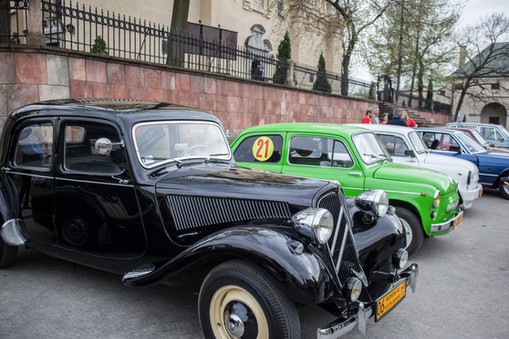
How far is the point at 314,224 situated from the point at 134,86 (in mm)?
7403

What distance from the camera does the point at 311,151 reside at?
19.0 ft

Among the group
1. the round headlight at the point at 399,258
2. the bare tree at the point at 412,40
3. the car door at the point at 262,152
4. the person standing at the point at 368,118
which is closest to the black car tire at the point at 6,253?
the car door at the point at 262,152

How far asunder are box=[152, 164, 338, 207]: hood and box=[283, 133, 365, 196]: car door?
6.95 feet

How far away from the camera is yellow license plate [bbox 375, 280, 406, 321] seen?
2.89 metres

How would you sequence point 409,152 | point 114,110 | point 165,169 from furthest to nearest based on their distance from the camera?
point 409,152 < point 114,110 < point 165,169

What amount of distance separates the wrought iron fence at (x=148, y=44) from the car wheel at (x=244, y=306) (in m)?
7.11

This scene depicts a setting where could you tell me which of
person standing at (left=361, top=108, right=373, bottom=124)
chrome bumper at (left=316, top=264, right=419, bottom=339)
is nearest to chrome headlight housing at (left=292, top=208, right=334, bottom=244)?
chrome bumper at (left=316, top=264, right=419, bottom=339)

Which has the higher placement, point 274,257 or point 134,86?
point 134,86

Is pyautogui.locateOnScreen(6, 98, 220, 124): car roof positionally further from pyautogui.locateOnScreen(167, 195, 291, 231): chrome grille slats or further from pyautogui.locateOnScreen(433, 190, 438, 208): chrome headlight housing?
pyautogui.locateOnScreen(433, 190, 438, 208): chrome headlight housing

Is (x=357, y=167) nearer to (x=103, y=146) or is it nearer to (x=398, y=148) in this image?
(x=398, y=148)

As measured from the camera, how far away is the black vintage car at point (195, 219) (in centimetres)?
270

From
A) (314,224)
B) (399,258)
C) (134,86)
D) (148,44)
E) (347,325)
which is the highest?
(148,44)

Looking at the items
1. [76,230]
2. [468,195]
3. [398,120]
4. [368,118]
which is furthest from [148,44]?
[76,230]

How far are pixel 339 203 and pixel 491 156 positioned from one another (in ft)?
26.2
